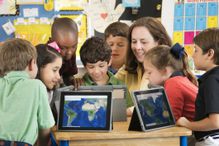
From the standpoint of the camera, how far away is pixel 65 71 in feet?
8.68

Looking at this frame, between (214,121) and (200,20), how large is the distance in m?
2.52

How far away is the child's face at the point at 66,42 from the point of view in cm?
252

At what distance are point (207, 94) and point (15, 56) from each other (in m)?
0.92

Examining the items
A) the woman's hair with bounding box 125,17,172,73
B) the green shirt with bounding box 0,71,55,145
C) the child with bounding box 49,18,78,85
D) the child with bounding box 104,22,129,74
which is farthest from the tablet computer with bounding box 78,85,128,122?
the child with bounding box 104,22,129,74

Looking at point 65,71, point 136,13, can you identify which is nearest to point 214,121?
point 65,71

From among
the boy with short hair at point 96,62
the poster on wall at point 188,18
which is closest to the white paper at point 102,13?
the poster on wall at point 188,18

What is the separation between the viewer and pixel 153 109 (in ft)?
5.72

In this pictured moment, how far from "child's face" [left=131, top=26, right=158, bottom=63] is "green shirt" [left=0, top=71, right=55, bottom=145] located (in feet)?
3.08

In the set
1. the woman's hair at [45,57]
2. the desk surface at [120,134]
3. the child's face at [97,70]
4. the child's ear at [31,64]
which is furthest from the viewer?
the child's face at [97,70]

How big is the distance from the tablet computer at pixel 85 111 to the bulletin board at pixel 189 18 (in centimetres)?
249

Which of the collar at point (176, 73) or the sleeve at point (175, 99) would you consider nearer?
the sleeve at point (175, 99)

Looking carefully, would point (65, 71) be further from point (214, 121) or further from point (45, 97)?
point (214, 121)

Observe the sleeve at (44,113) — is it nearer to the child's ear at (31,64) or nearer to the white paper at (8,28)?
the child's ear at (31,64)

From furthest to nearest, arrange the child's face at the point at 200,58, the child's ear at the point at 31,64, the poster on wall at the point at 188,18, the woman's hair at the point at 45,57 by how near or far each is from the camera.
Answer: the poster on wall at the point at 188,18 < the woman's hair at the point at 45,57 < the child's face at the point at 200,58 < the child's ear at the point at 31,64
